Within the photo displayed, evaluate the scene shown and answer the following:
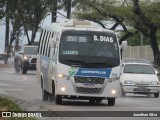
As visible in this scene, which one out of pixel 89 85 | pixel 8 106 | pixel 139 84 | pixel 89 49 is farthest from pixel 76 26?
pixel 139 84

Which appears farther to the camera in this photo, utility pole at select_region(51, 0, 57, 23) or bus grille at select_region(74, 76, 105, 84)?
utility pole at select_region(51, 0, 57, 23)

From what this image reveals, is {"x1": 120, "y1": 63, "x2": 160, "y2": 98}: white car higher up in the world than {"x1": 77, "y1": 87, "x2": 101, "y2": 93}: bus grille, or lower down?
lower down

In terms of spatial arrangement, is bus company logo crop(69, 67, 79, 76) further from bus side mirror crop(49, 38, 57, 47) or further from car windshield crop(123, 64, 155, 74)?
car windshield crop(123, 64, 155, 74)

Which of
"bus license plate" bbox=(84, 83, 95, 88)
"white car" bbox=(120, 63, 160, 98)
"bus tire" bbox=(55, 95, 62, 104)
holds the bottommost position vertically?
"white car" bbox=(120, 63, 160, 98)

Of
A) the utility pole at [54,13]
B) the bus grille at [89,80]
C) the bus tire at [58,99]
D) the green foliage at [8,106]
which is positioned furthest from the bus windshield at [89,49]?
the utility pole at [54,13]

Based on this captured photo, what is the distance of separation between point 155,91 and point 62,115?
12.2 m

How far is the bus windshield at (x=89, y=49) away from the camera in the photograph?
22703mm

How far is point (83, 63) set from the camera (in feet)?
74.3

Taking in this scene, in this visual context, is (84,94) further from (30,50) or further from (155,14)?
(155,14)

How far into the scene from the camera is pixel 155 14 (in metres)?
58.6

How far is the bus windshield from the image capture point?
74.5ft

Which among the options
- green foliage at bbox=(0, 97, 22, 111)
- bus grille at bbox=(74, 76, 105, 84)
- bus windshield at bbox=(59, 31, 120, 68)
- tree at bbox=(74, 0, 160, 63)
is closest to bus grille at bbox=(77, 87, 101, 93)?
bus grille at bbox=(74, 76, 105, 84)

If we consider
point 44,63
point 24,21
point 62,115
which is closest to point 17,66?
point 24,21

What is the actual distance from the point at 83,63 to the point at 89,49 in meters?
0.62
